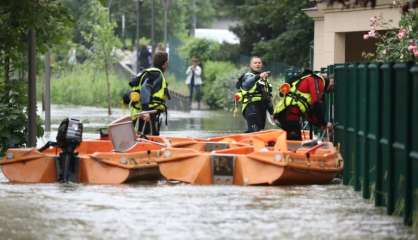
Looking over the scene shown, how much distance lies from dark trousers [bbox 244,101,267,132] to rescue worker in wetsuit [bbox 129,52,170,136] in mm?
1750

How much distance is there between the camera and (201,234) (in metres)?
11.6

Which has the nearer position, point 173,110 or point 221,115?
point 221,115

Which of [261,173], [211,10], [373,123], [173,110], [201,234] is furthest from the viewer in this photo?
[211,10]

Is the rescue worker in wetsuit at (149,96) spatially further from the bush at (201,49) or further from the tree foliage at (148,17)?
the tree foliage at (148,17)

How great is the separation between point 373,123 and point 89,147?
5316 mm

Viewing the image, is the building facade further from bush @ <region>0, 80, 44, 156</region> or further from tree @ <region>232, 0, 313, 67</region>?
tree @ <region>232, 0, 313, 67</region>

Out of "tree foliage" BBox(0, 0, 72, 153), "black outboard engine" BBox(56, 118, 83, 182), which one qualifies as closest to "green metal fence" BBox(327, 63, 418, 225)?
"black outboard engine" BBox(56, 118, 83, 182)

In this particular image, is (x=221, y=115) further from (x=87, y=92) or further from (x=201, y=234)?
(x=201, y=234)

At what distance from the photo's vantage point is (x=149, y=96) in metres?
18.7

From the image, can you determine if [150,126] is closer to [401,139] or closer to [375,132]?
[375,132]

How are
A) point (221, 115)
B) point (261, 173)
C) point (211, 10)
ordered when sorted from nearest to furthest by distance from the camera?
point (261, 173) < point (221, 115) < point (211, 10)

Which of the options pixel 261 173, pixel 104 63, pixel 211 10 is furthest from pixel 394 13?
pixel 211 10

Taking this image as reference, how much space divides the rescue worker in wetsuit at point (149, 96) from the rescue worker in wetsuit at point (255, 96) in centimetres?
162

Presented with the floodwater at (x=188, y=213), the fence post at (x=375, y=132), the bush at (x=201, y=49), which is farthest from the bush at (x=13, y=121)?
the bush at (x=201, y=49)
